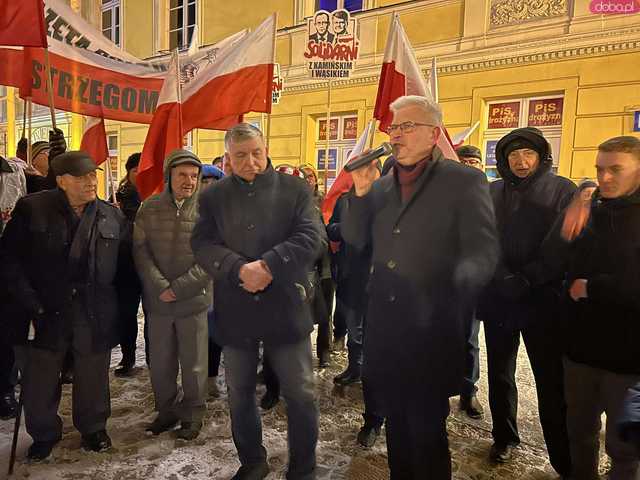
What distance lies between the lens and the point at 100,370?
2.88 meters

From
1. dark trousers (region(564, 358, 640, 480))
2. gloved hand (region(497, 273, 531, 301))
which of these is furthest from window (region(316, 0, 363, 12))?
dark trousers (region(564, 358, 640, 480))

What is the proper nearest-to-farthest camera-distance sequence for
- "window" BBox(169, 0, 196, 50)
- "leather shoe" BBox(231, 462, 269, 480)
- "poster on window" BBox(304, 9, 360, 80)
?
"leather shoe" BBox(231, 462, 269, 480) < "poster on window" BBox(304, 9, 360, 80) < "window" BBox(169, 0, 196, 50)

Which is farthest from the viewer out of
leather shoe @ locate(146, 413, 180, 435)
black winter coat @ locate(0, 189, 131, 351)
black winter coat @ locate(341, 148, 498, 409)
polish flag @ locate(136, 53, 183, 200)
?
polish flag @ locate(136, 53, 183, 200)

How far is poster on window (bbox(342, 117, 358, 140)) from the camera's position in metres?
9.62

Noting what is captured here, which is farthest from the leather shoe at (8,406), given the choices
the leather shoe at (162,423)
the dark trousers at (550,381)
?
the dark trousers at (550,381)

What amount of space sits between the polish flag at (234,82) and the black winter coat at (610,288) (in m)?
2.75

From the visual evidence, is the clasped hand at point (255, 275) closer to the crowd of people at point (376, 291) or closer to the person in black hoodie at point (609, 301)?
the crowd of people at point (376, 291)

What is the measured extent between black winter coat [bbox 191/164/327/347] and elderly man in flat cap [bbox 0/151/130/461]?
78 cm

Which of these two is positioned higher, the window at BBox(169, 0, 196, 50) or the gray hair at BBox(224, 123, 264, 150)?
the window at BBox(169, 0, 196, 50)

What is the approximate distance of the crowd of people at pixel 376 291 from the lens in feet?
6.38

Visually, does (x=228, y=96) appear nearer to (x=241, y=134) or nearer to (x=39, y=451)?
(x=241, y=134)

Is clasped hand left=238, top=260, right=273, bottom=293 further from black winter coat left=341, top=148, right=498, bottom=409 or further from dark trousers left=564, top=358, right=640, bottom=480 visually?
dark trousers left=564, top=358, right=640, bottom=480

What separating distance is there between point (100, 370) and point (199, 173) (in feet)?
4.39

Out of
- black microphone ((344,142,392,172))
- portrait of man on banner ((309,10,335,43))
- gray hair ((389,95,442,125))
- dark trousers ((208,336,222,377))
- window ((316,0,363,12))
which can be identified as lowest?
dark trousers ((208,336,222,377))
